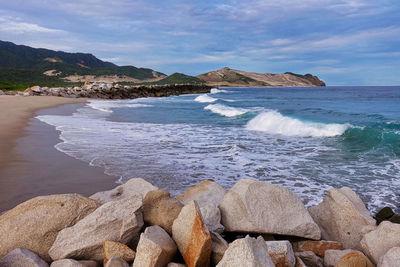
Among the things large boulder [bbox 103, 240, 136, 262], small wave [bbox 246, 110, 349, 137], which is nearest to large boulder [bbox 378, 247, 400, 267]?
large boulder [bbox 103, 240, 136, 262]

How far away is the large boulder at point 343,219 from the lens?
161 inches

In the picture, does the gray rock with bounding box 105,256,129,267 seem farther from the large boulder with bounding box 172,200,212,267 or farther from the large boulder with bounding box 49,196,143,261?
the large boulder with bounding box 172,200,212,267

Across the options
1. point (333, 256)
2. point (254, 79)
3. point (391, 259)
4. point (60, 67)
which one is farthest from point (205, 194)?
point (254, 79)

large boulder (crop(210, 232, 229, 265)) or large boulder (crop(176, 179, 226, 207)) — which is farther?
large boulder (crop(176, 179, 226, 207))

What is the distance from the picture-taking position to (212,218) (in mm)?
3717

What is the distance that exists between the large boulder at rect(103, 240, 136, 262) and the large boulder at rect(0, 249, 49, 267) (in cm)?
55

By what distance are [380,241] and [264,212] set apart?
1.21 m

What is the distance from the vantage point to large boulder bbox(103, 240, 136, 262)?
2984 mm

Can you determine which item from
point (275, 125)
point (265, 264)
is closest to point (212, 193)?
point (265, 264)

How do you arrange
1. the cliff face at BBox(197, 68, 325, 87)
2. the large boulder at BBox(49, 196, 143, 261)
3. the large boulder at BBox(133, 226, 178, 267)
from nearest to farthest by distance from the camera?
the large boulder at BBox(133, 226, 178, 267) → the large boulder at BBox(49, 196, 143, 261) → the cliff face at BBox(197, 68, 325, 87)

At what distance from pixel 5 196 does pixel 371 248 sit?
5257 millimetres

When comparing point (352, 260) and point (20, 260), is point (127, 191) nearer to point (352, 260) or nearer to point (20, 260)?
point (20, 260)

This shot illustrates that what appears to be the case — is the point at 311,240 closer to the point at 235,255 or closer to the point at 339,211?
the point at 339,211

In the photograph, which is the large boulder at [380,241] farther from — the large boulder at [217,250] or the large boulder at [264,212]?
the large boulder at [217,250]
